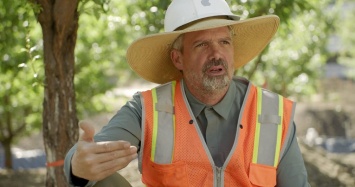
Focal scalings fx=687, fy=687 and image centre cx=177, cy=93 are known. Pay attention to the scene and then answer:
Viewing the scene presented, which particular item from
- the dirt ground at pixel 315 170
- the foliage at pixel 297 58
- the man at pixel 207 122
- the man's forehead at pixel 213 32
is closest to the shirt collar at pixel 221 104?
the man at pixel 207 122

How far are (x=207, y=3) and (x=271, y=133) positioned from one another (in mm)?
752

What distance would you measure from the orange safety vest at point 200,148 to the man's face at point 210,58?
0.18 meters

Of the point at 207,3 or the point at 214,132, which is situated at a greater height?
the point at 207,3

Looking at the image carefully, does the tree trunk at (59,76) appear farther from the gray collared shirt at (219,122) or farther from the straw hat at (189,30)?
the gray collared shirt at (219,122)

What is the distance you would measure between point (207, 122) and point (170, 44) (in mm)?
516

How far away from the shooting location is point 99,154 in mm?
2627

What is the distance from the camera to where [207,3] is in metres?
3.58

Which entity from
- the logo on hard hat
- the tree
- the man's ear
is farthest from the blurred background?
the logo on hard hat

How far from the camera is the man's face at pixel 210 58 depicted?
3445mm

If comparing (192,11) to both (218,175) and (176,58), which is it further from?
(218,175)

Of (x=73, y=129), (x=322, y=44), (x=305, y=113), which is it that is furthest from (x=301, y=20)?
(x=305, y=113)

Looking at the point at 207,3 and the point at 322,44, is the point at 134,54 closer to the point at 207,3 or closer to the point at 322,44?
the point at 207,3

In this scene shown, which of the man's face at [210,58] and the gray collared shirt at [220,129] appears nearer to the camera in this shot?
the gray collared shirt at [220,129]

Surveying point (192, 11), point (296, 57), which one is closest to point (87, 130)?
point (192, 11)
